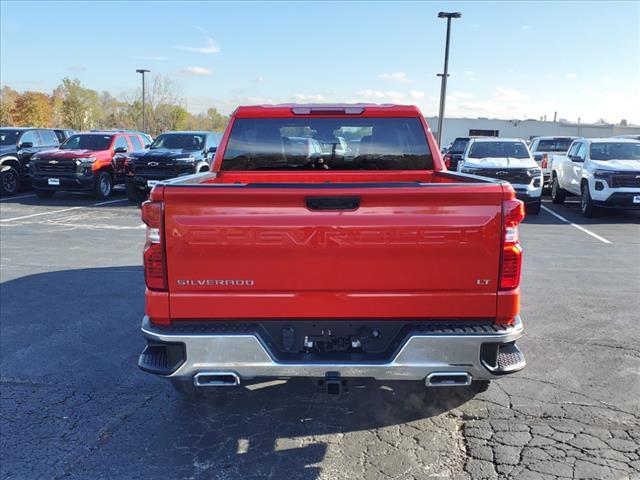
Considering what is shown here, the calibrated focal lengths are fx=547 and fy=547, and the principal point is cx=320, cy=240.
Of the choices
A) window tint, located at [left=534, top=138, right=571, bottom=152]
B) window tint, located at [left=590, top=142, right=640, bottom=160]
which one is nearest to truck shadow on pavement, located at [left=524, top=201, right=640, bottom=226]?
window tint, located at [left=590, top=142, right=640, bottom=160]

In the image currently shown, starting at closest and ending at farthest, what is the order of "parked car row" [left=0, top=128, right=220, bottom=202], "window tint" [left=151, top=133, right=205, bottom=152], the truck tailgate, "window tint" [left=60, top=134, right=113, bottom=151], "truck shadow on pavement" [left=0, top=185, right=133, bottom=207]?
the truck tailgate
"parked car row" [left=0, top=128, right=220, bottom=202]
"truck shadow on pavement" [left=0, top=185, right=133, bottom=207]
"window tint" [left=151, top=133, right=205, bottom=152]
"window tint" [left=60, top=134, right=113, bottom=151]

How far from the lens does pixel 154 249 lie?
2957mm

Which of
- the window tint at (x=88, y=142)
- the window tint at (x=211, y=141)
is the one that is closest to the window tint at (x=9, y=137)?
the window tint at (x=88, y=142)

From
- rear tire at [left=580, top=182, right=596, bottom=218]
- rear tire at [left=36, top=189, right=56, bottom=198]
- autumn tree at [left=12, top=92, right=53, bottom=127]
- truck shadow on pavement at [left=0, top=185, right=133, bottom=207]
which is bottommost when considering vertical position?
truck shadow on pavement at [left=0, top=185, right=133, bottom=207]

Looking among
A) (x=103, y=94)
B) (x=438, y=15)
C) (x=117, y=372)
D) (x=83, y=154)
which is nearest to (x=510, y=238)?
(x=117, y=372)

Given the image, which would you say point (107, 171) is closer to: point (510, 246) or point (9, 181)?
point (9, 181)

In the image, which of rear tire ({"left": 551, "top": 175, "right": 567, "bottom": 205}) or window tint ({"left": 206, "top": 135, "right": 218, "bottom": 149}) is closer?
window tint ({"left": 206, "top": 135, "right": 218, "bottom": 149})

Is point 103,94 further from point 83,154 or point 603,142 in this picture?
point 603,142

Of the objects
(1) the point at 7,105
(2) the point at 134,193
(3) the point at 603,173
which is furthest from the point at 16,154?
(1) the point at 7,105

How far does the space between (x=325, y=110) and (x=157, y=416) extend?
2.68 meters

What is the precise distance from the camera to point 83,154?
15945 mm

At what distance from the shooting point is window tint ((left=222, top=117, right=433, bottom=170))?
15.3ft

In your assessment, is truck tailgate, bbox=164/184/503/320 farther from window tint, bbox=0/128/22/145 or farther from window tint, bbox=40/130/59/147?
window tint, bbox=40/130/59/147

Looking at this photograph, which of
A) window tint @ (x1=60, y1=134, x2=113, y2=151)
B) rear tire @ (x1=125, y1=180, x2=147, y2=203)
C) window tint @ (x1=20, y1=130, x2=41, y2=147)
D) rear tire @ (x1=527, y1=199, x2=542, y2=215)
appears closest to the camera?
rear tire @ (x1=527, y1=199, x2=542, y2=215)
